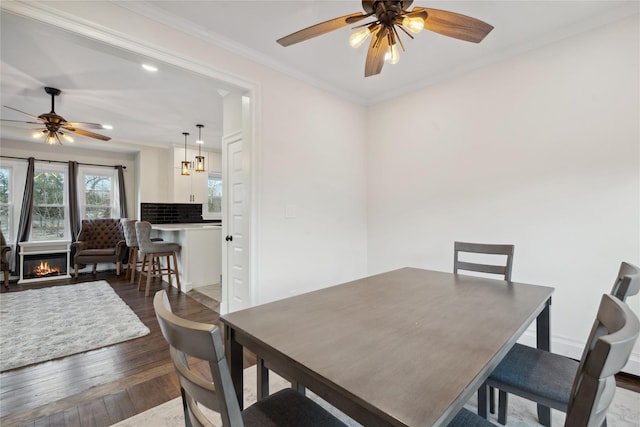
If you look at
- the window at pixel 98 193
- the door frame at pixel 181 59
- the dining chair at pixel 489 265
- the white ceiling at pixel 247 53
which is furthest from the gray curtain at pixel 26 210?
the dining chair at pixel 489 265

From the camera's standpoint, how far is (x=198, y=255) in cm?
430

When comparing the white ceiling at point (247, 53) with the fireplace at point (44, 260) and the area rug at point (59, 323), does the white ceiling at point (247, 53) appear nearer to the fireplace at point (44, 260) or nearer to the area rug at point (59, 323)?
the fireplace at point (44, 260)

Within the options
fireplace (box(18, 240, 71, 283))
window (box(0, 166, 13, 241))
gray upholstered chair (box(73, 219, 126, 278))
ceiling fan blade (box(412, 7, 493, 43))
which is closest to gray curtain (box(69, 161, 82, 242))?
gray upholstered chair (box(73, 219, 126, 278))

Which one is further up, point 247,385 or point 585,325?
point 585,325

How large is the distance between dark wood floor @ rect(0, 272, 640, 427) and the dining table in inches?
40.9

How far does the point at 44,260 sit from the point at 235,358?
592 centimetres

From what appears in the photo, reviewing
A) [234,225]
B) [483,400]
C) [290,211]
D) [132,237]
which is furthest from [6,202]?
[483,400]

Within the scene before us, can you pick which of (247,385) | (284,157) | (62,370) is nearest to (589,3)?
(284,157)

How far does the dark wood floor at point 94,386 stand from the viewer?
5.36 feet

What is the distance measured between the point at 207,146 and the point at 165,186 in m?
1.20

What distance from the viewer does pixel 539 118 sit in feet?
7.76

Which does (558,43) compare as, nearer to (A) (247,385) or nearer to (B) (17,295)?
(A) (247,385)

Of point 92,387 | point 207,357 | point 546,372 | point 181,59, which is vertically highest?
point 181,59

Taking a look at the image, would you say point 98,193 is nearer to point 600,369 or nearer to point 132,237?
point 132,237
